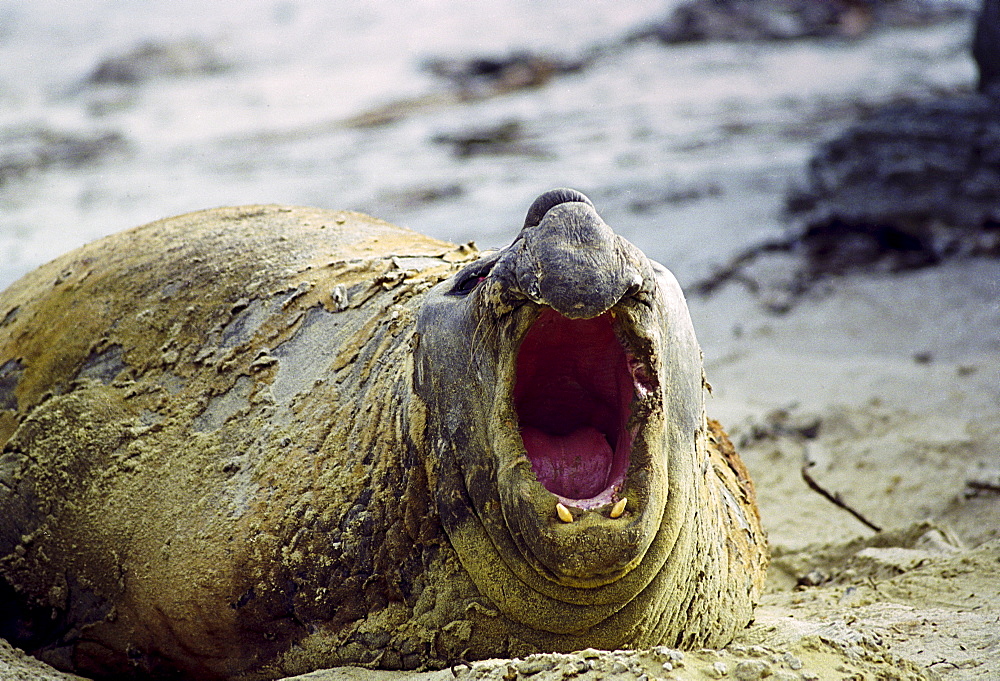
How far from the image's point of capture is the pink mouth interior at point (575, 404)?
216 cm

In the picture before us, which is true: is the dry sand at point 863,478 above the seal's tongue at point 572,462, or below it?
below

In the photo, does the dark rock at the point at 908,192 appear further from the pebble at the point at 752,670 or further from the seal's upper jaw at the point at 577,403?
the pebble at the point at 752,670

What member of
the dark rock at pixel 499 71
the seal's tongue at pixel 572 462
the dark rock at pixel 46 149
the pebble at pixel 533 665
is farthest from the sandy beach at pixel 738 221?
the seal's tongue at pixel 572 462

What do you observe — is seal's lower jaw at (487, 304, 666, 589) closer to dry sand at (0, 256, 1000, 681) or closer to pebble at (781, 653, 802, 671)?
dry sand at (0, 256, 1000, 681)

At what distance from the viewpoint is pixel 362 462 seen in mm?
2457

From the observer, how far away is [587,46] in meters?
13.1

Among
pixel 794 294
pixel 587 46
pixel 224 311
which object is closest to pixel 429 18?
pixel 587 46

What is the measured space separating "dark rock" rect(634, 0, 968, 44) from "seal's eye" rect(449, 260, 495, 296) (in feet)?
38.1

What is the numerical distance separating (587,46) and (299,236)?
1057 centimetres

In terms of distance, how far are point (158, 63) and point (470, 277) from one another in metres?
11.8

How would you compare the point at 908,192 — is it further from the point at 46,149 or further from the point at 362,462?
the point at 46,149

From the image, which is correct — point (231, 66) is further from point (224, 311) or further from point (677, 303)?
point (677, 303)

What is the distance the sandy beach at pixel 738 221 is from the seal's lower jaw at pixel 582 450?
0.24m

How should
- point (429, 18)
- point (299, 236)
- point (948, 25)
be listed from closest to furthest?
point (299, 236) < point (948, 25) < point (429, 18)
